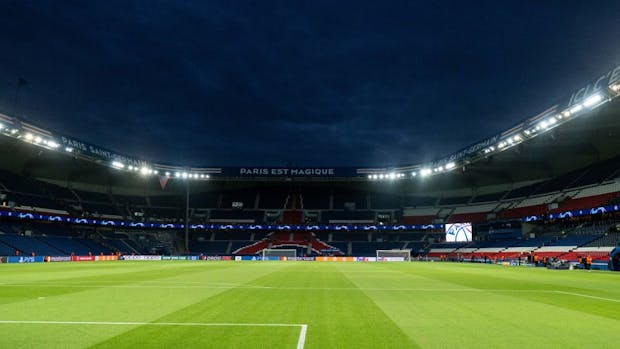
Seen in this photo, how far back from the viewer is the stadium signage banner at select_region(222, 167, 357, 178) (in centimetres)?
7888

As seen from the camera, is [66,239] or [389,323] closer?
[389,323]

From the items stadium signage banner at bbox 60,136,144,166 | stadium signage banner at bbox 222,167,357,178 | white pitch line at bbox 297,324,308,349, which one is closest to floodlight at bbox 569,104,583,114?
white pitch line at bbox 297,324,308,349

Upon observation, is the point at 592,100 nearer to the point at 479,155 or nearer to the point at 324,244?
the point at 479,155

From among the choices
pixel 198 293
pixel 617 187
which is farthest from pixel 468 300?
pixel 617 187

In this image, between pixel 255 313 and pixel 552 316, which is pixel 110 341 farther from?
pixel 552 316

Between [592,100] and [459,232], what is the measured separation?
31.1m

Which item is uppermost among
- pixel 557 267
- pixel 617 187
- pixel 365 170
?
pixel 365 170

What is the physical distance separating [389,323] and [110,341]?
5.66m

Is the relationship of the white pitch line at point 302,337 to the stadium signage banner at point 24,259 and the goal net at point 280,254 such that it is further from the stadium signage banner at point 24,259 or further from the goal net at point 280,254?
the goal net at point 280,254

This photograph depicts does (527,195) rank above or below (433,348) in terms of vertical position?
above

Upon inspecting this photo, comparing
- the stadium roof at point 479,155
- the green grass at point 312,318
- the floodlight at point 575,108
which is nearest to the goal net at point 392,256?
the stadium roof at point 479,155

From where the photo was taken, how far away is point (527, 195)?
6769cm

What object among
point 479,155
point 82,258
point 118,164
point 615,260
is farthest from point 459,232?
point 82,258

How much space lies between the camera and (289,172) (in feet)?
263
